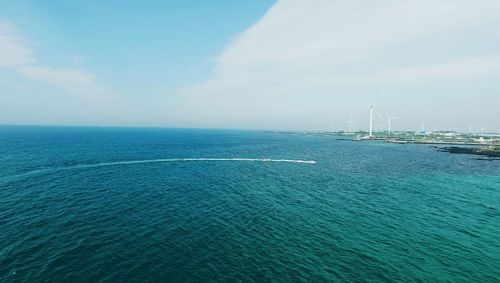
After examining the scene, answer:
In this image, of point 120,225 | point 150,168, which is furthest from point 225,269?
point 150,168

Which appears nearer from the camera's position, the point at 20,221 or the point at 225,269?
the point at 225,269

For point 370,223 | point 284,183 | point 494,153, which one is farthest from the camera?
point 494,153

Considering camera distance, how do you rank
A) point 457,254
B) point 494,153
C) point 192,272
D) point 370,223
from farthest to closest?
point 494,153, point 370,223, point 457,254, point 192,272

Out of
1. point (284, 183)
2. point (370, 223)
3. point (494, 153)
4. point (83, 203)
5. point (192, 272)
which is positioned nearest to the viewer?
point (192, 272)

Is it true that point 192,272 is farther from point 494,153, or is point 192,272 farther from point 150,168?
point 494,153

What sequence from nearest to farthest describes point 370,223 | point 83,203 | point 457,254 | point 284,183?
point 457,254 < point 370,223 < point 83,203 < point 284,183

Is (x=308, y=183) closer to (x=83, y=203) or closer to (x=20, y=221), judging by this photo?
(x=83, y=203)

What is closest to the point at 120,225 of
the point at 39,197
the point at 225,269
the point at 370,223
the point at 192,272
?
the point at 192,272

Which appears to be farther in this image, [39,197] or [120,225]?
[39,197]
